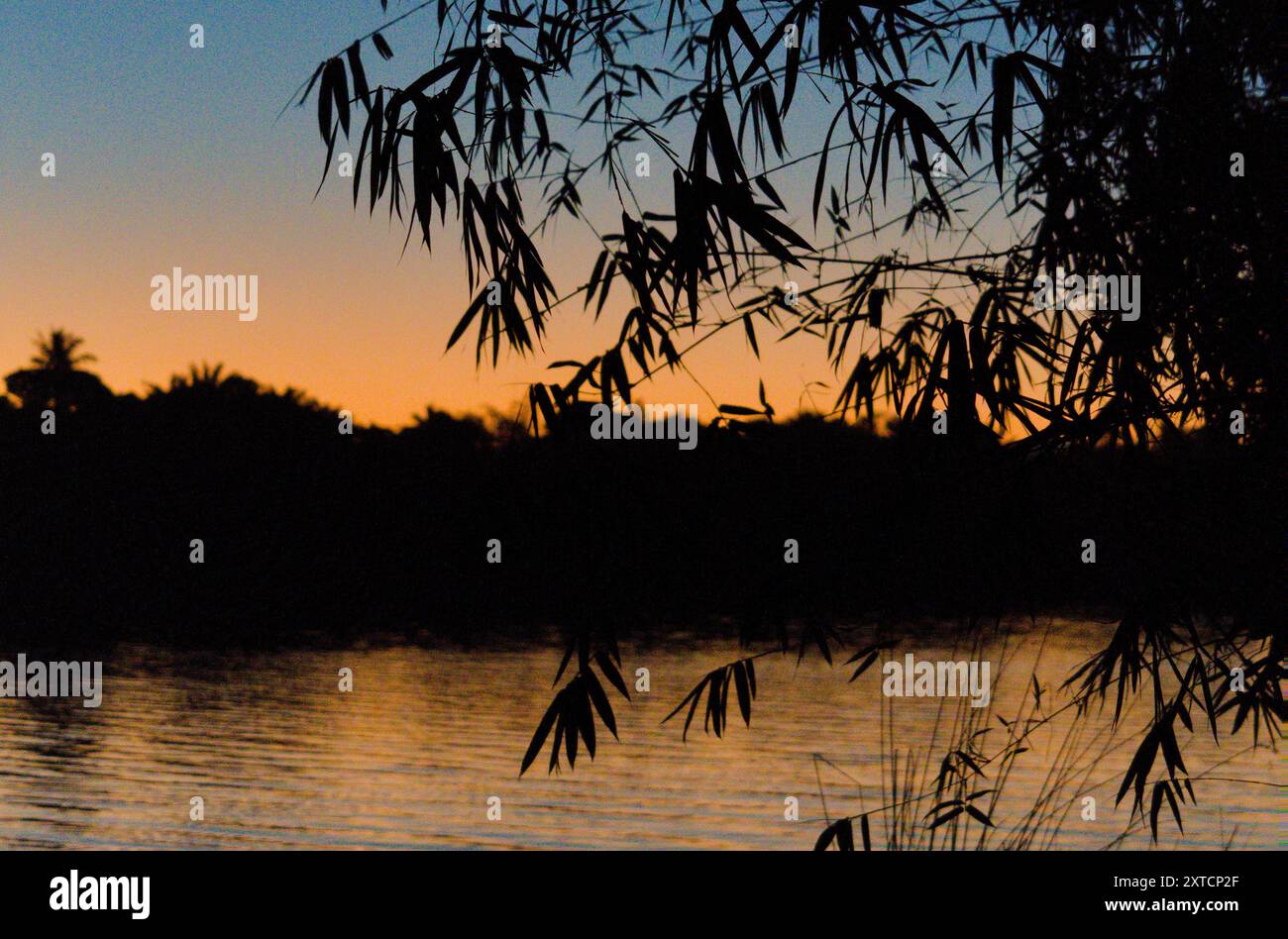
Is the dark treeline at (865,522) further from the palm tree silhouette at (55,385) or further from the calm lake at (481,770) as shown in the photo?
the palm tree silhouette at (55,385)

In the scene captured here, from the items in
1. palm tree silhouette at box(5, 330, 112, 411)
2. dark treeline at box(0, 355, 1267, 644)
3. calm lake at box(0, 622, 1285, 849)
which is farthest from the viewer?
palm tree silhouette at box(5, 330, 112, 411)

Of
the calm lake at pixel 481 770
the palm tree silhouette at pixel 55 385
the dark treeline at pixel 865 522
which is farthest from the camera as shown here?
the palm tree silhouette at pixel 55 385

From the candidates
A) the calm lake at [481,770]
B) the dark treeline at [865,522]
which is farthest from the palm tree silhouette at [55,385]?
the dark treeline at [865,522]

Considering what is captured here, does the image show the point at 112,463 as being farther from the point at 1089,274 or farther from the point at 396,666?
the point at 1089,274

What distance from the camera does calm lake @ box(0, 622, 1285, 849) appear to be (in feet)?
21.9

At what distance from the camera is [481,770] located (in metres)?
8.60

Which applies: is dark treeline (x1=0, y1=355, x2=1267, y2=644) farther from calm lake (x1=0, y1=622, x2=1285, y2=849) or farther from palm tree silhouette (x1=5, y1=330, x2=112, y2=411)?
palm tree silhouette (x1=5, y1=330, x2=112, y2=411)

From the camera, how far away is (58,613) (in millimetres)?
25859

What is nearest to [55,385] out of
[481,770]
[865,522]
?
[481,770]

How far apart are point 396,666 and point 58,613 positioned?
13366 millimetres

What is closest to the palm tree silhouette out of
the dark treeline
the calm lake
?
the calm lake

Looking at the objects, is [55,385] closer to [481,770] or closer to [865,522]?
[481,770]

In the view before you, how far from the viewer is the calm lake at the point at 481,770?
263 inches
